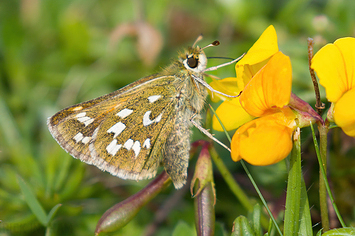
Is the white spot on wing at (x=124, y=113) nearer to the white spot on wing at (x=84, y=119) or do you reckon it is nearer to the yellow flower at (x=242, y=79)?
the white spot on wing at (x=84, y=119)

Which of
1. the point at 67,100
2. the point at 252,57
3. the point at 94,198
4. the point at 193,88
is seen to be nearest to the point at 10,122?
the point at 67,100

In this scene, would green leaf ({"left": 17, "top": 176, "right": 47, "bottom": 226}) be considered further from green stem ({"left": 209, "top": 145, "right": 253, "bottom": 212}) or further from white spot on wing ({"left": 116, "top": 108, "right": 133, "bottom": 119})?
green stem ({"left": 209, "top": 145, "right": 253, "bottom": 212})

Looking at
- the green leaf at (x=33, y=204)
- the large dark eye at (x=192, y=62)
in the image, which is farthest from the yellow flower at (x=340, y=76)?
the green leaf at (x=33, y=204)

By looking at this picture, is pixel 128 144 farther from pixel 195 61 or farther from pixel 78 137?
pixel 195 61

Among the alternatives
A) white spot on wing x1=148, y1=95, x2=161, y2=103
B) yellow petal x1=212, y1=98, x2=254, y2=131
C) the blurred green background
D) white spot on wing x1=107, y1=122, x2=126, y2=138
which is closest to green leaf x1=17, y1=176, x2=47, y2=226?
the blurred green background

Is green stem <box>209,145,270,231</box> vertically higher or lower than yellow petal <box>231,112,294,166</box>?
lower

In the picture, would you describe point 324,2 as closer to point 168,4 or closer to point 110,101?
point 168,4
